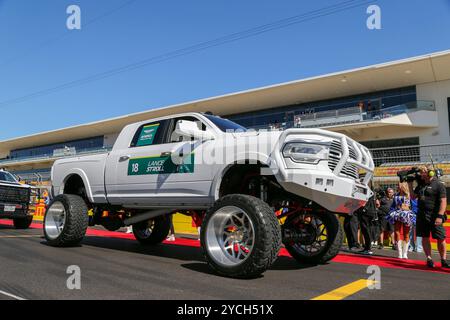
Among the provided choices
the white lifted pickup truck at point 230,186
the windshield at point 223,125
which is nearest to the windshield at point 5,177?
the white lifted pickup truck at point 230,186

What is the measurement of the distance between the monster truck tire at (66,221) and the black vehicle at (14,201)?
4997mm

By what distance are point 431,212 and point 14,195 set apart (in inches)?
435

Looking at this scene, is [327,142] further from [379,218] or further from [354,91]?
[354,91]

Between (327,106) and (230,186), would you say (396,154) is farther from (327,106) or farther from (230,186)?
(327,106)

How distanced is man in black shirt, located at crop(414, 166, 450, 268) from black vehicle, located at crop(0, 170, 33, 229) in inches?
422

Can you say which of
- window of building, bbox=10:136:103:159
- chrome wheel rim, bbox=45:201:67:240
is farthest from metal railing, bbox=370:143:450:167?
window of building, bbox=10:136:103:159

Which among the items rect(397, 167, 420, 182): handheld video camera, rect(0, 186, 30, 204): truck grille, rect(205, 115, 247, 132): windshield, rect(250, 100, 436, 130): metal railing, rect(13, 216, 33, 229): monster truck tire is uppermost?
rect(250, 100, 436, 130): metal railing

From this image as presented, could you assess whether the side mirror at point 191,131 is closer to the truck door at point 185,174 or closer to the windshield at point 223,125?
the truck door at point 185,174

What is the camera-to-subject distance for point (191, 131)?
5.32 m

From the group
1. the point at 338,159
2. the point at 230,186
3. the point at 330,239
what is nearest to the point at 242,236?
the point at 230,186

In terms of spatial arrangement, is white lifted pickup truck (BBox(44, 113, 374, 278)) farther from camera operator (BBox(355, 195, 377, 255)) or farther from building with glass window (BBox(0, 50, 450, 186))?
building with glass window (BBox(0, 50, 450, 186))

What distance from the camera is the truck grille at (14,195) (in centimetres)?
1153

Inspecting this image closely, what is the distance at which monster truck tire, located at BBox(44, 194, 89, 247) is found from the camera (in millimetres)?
6828
